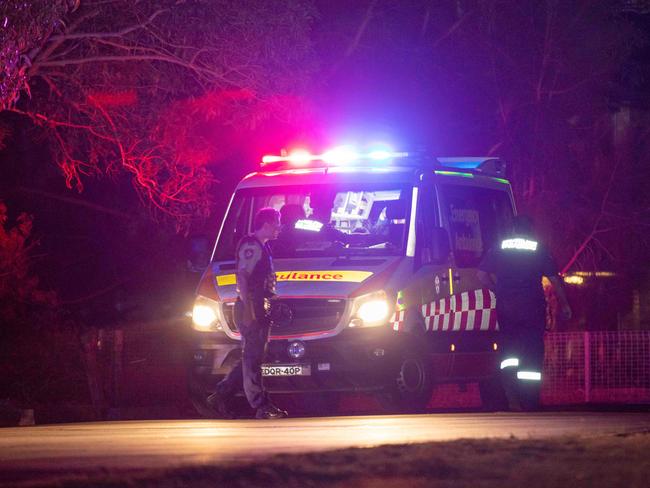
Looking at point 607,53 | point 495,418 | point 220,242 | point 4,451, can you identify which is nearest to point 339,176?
point 220,242

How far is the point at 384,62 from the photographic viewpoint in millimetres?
24891

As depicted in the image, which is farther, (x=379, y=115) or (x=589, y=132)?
(x=589, y=132)

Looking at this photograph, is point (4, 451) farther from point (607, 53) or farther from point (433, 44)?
point (607, 53)

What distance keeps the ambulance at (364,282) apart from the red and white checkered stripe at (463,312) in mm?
14

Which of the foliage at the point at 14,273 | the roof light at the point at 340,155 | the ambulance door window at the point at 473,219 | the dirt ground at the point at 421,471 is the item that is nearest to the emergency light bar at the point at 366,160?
the roof light at the point at 340,155

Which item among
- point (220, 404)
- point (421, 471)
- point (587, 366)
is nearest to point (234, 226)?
point (220, 404)

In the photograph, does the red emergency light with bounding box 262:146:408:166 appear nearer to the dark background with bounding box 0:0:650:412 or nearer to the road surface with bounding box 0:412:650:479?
the road surface with bounding box 0:412:650:479

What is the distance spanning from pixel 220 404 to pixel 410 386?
1.72 metres

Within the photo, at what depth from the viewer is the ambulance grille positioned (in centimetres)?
1305

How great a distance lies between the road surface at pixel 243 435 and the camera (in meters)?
8.30

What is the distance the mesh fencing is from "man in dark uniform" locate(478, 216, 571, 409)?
700 centimetres

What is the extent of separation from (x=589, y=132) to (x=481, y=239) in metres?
14.9

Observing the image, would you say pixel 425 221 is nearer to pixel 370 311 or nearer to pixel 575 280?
pixel 370 311

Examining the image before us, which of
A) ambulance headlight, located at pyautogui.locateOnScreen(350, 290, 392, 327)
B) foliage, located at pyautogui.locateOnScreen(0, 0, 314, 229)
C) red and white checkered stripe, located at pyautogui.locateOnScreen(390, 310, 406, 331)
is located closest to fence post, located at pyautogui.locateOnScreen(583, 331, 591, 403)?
foliage, located at pyautogui.locateOnScreen(0, 0, 314, 229)
